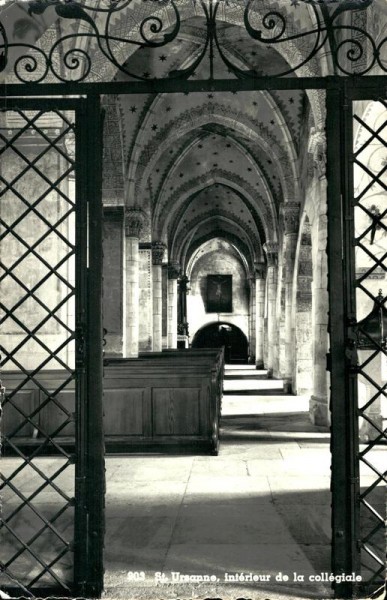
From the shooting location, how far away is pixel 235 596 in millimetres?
3301

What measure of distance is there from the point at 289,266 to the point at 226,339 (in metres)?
19.0

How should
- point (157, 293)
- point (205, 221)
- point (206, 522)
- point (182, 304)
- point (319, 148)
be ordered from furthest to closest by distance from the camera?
point (182, 304), point (205, 221), point (157, 293), point (319, 148), point (206, 522)

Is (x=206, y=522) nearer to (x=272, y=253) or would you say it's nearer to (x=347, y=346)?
(x=347, y=346)

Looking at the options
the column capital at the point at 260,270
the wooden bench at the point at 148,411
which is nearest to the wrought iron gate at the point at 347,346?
the wooden bench at the point at 148,411

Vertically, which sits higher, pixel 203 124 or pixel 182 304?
pixel 203 124

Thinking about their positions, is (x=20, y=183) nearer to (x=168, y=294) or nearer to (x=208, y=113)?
(x=208, y=113)

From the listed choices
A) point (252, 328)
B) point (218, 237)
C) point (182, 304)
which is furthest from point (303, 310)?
point (252, 328)

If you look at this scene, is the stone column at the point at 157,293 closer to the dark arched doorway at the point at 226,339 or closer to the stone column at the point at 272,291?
the stone column at the point at 272,291

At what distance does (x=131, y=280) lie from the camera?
14.3 metres

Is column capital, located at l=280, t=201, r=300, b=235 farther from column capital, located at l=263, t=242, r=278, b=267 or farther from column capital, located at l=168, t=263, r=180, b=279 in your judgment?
column capital, located at l=168, t=263, r=180, b=279

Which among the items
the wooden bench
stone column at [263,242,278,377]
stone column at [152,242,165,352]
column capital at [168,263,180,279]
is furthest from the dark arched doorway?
the wooden bench

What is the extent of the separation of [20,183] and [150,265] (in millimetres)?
9233

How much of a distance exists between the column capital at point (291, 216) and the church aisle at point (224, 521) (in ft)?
23.3

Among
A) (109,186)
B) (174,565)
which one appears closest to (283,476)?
(174,565)
